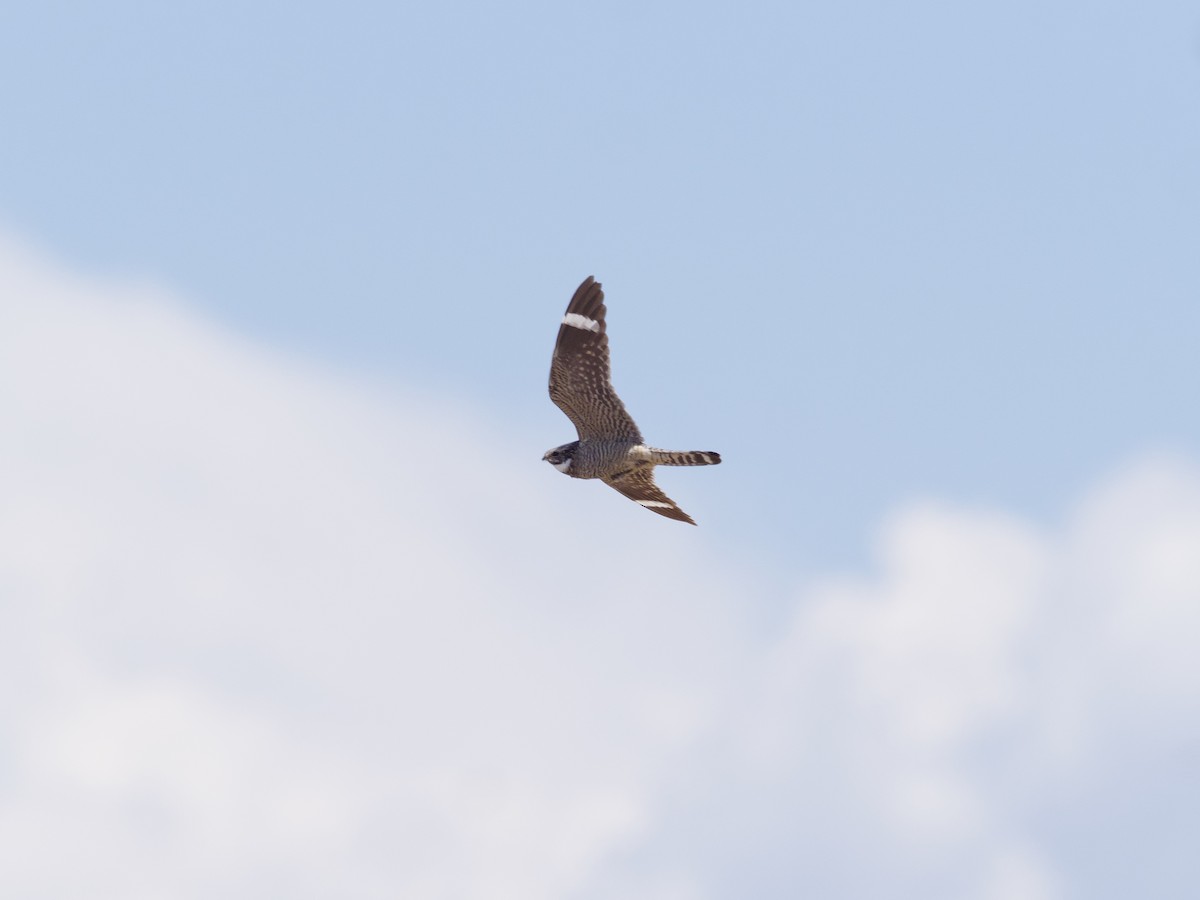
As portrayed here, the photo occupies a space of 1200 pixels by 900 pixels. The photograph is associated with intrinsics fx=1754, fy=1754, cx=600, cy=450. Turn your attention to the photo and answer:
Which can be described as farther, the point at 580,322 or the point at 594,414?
the point at 594,414

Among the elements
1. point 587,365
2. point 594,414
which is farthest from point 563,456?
point 587,365

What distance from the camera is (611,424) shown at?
2750 centimetres

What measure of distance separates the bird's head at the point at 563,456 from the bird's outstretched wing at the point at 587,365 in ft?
3.13

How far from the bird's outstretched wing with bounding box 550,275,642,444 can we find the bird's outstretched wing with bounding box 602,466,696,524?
1247mm

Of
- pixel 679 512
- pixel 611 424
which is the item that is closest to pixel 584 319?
pixel 611 424

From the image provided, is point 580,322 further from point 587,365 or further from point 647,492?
point 647,492

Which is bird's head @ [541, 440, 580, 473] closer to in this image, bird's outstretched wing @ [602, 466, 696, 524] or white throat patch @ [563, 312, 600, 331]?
bird's outstretched wing @ [602, 466, 696, 524]

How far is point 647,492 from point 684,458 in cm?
270

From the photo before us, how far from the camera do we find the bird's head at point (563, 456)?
92.4 ft

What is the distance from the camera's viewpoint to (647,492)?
29.2 meters

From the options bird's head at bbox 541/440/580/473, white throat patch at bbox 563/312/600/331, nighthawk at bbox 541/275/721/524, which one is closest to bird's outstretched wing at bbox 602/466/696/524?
nighthawk at bbox 541/275/721/524

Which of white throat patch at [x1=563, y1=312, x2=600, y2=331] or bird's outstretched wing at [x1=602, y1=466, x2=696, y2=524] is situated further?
bird's outstretched wing at [x1=602, y1=466, x2=696, y2=524]

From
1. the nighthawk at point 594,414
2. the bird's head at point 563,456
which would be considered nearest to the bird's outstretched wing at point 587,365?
the nighthawk at point 594,414

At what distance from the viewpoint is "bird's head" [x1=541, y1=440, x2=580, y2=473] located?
28.2 meters
